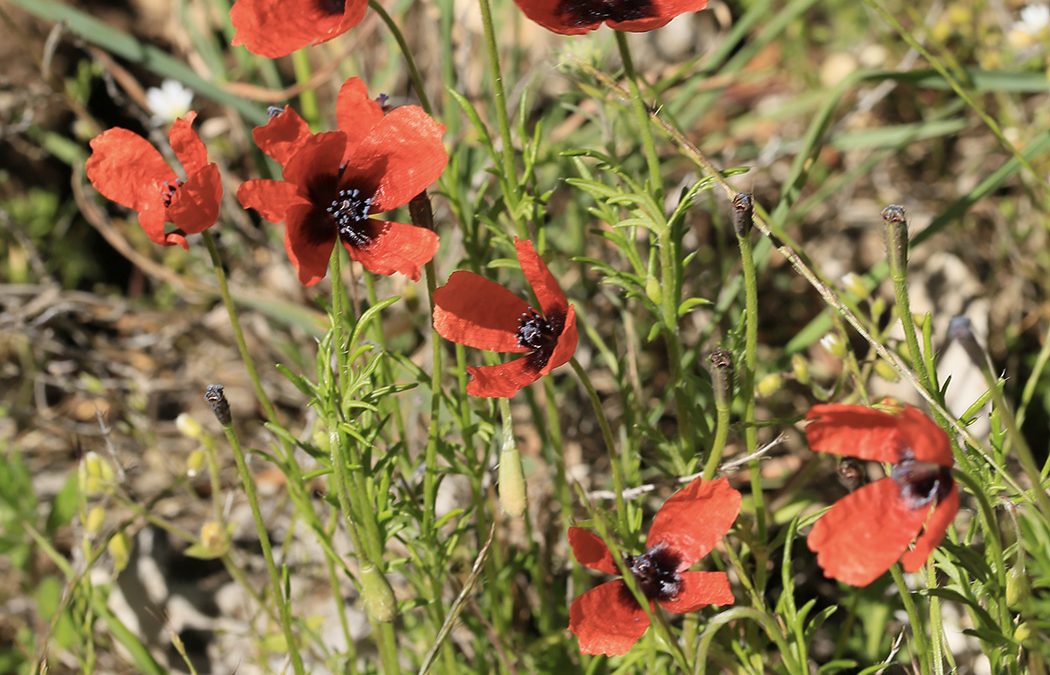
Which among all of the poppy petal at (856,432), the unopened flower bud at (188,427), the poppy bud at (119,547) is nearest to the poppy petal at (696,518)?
the poppy petal at (856,432)

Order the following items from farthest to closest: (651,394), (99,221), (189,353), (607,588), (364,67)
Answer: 1. (364,67)
2. (189,353)
3. (99,221)
4. (651,394)
5. (607,588)

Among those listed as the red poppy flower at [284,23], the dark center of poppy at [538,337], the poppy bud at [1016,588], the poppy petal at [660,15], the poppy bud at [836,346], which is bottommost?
the poppy bud at [1016,588]

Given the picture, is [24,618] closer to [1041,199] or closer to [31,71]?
[31,71]

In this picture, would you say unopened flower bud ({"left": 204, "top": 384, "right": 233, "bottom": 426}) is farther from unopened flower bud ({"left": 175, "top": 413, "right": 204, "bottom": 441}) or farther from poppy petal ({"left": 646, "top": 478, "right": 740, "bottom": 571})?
unopened flower bud ({"left": 175, "top": 413, "right": 204, "bottom": 441})

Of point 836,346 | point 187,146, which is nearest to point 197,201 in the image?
point 187,146

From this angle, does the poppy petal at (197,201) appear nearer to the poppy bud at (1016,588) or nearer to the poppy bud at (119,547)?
the poppy bud at (119,547)

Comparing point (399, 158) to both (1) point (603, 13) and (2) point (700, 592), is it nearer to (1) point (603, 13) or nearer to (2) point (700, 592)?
(1) point (603, 13)

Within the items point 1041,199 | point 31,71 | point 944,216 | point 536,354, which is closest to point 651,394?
point 944,216
